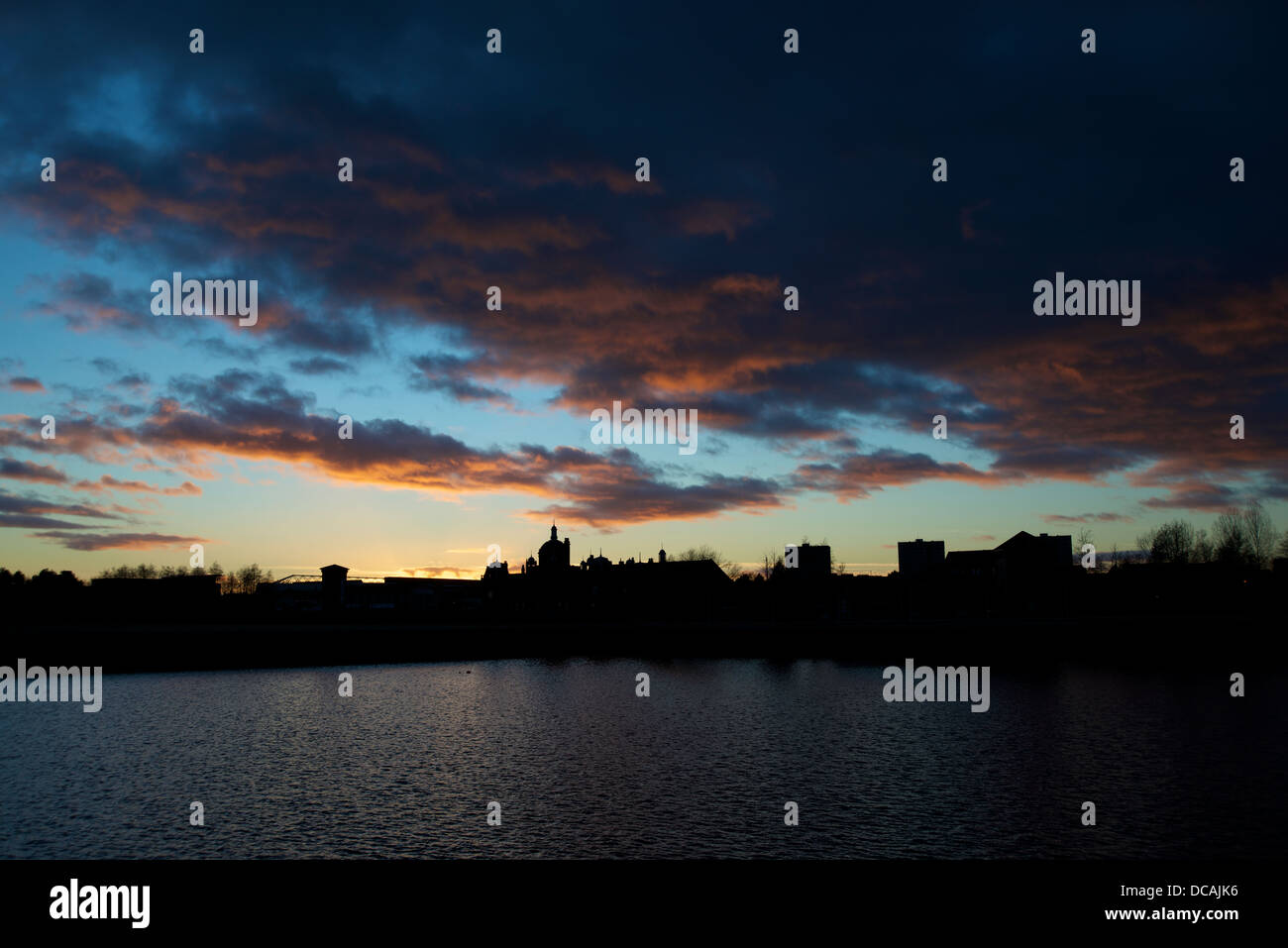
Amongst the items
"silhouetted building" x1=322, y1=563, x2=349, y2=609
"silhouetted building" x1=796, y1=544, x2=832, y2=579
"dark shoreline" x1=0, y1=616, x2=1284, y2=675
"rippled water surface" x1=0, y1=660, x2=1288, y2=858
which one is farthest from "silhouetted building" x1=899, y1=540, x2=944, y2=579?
"silhouetted building" x1=322, y1=563, x2=349, y2=609

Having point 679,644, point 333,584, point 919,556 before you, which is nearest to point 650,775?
point 679,644

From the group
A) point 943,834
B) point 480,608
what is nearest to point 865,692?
point 943,834

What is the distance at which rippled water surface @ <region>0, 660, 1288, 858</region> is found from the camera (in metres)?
26.5

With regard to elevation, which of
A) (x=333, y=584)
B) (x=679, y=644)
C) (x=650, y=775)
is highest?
(x=333, y=584)

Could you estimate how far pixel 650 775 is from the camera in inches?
1425

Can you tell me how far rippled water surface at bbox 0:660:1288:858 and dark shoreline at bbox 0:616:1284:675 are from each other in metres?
25.4

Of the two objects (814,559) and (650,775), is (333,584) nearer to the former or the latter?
(814,559)

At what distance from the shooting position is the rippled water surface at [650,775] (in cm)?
2648

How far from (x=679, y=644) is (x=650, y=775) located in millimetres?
76316

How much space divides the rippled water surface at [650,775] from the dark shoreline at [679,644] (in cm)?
2537
